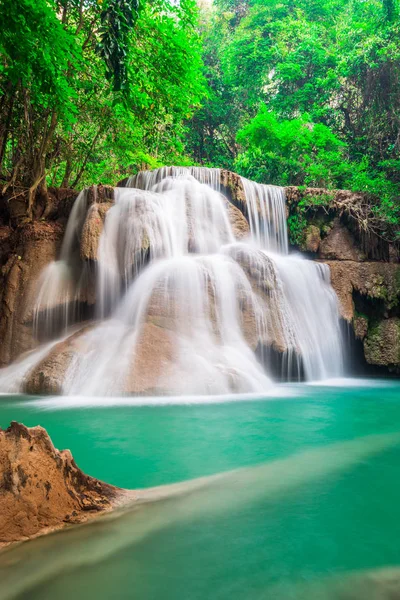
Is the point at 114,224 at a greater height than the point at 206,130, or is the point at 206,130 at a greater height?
the point at 206,130

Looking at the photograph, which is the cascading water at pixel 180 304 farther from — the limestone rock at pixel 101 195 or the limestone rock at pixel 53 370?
the limestone rock at pixel 101 195

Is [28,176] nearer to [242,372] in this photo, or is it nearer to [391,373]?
[242,372]

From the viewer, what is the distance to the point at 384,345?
10500 millimetres

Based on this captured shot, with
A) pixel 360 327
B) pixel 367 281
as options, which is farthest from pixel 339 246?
pixel 360 327

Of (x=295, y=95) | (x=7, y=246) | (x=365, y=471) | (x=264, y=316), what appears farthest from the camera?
(x=295, y=95)

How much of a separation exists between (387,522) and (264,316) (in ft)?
20.5

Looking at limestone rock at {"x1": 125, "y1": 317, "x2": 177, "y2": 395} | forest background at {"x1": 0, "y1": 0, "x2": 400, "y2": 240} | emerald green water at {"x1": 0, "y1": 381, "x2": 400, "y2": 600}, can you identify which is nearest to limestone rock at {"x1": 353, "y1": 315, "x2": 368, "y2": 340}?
forest background at {"x1": 0, "y1": 0, "x2": 400, "y2": 240}

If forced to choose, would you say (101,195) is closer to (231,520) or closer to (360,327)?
(360,327)

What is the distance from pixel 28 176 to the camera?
12.0 metres

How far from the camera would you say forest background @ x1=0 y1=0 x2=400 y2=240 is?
6.70 m

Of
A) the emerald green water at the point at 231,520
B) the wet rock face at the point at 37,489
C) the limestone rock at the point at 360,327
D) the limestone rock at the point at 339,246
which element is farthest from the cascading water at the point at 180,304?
the wet rock face at the point at 37,489

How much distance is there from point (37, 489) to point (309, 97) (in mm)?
21801

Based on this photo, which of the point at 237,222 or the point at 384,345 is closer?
the point at 384,345

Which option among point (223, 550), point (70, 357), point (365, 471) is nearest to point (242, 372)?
point (70, 357)
